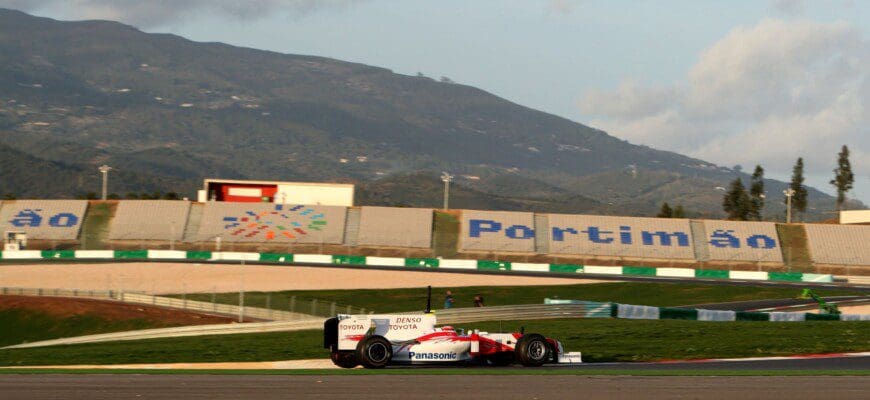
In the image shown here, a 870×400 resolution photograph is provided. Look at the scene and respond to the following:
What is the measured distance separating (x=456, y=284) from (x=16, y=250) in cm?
3657

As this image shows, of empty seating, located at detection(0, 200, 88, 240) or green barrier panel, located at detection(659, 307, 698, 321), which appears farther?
empty seating, located at detection(0, 200, 88, 240)

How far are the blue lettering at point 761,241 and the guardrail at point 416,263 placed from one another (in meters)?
9.59

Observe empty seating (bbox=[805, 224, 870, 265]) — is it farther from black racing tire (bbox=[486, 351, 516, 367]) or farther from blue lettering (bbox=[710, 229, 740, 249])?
black racing tire (bbox=[486, 351, 516, 367])

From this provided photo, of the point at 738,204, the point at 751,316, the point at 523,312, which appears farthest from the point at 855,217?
the point at 523,312

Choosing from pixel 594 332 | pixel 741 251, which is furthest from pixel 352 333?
pixel 741 251

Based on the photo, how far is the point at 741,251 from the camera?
9100 cm

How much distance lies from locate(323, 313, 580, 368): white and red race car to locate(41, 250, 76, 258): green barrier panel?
62.2 metres

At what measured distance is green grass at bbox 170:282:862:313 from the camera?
60841mm

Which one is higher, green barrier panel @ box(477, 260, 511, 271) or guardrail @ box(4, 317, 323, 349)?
green barrier panel @ box(477, 260, 511, 271)

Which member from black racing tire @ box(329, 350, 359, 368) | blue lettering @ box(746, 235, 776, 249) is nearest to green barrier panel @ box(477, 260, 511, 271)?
blue lettering @ box(746, 235, 776, 249)

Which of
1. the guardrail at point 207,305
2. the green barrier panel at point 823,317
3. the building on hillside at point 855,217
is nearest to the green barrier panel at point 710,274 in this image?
the green barrier panel at point 823,317

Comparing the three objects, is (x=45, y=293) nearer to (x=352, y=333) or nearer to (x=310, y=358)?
(x=310, y=358)

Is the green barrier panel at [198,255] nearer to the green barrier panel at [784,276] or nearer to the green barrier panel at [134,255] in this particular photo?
the green barrier panel at [134,255]

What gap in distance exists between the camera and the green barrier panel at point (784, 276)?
264ft
